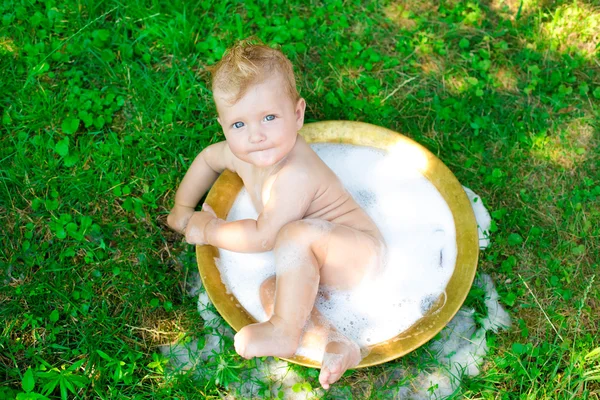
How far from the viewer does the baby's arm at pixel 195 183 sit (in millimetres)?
2365

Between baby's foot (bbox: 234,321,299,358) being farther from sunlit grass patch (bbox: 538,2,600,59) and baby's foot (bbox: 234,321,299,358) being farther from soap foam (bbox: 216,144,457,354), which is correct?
sunlit grass patch (bbox: 538,2,600,59)

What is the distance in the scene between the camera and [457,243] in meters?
2.30

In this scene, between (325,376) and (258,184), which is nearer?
(325,376)

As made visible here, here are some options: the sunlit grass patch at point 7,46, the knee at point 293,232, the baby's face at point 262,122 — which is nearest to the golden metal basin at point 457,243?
the knee at point 293,232

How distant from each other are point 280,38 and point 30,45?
1.21 metres

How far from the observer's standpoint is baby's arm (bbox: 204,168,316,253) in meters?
2.05

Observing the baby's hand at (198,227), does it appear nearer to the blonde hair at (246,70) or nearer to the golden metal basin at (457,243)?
the golden metal basin at (457,243)

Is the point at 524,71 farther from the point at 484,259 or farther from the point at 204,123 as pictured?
the point at 204,123

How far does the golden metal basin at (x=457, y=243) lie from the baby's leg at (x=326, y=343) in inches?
2.3

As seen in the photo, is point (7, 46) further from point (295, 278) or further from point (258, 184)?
point (295, 278)

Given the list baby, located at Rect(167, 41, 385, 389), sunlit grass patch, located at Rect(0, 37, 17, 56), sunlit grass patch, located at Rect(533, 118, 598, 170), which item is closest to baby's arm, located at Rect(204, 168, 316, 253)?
baby, located at Rect(167, 41, 385, 389)

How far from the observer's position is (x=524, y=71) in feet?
9.60

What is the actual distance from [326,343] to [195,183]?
0.86 metres

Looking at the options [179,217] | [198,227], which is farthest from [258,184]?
[179,217]
